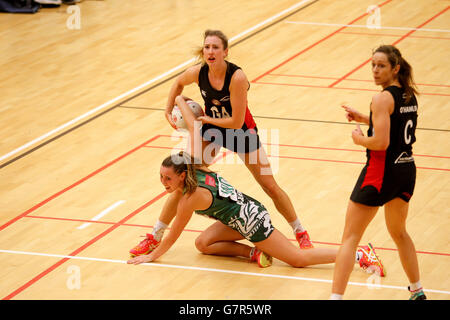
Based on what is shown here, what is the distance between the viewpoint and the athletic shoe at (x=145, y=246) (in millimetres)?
6621

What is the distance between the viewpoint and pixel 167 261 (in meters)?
6.54

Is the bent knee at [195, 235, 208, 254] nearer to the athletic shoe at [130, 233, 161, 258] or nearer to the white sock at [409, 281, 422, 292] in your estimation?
the athletic shoe at [130, 233, 161, 258]

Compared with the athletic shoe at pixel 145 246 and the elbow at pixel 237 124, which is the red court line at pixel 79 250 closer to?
the athletic shoe at pixel 145 246

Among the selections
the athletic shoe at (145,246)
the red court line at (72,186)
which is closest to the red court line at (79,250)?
the athletic shoe at (145,246)

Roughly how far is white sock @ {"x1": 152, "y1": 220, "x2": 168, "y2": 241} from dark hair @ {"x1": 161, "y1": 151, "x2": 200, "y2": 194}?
1.96 feet

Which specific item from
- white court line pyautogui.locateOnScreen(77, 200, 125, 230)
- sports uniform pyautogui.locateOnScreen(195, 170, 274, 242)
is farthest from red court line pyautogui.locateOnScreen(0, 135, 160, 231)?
sports uniform pyautogui.locateOnScreen(195, 170, 274, 242)

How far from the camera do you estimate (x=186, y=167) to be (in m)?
6.08

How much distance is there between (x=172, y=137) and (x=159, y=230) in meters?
2.98

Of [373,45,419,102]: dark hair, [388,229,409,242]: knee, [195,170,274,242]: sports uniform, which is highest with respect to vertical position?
[373,45,419,102]: dark hair

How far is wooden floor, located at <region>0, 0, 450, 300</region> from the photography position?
6.30 m

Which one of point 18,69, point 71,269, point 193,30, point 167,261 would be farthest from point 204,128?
point 193,30

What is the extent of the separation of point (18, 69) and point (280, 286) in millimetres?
7330

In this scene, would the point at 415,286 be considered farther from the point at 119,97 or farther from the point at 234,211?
the point at 119,97

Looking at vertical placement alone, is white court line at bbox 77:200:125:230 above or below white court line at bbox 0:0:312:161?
below
